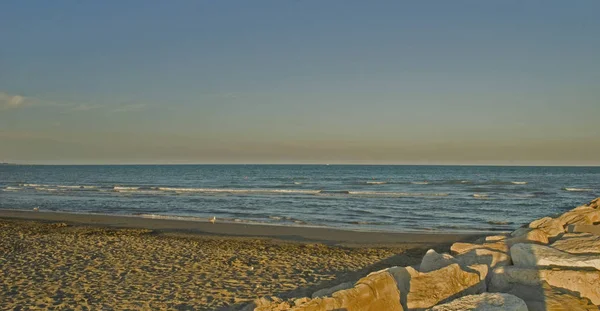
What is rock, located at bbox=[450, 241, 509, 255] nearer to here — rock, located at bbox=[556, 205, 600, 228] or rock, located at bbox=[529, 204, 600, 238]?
rock, located at bbox=[529, 204, 600, 238]

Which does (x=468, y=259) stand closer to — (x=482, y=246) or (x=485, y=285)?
(x=482, y=246)

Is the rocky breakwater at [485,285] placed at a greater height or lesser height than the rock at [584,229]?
lesser

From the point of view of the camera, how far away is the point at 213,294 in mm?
Result: 8227

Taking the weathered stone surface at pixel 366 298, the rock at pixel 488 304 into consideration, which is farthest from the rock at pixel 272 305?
the rock at pixel 488 304

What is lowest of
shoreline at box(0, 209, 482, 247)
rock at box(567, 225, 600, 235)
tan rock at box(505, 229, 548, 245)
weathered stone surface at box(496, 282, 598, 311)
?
shoreline at box(0, 209, 482, 247)

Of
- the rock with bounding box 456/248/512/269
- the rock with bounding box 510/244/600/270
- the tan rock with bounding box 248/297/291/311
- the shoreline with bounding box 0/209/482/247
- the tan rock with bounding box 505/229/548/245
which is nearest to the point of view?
the tan rock with bounding box 248/297/291/311

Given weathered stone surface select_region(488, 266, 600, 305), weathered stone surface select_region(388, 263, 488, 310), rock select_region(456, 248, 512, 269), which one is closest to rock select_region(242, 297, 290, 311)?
weathered stone surface select_region(388, 263, 488, 310)

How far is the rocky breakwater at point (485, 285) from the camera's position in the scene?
5086 mm

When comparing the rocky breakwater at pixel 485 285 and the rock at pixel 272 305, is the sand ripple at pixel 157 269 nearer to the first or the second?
the rocky breakwater at pixel 485 285

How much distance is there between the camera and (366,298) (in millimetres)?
5238

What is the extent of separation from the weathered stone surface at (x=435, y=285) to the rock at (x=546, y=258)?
935 mm

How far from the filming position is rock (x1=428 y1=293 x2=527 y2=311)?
4.68 meters

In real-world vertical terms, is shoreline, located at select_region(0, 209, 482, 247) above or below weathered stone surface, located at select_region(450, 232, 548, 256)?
below

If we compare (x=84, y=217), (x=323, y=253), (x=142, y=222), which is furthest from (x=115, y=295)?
(x=84, y=217)
